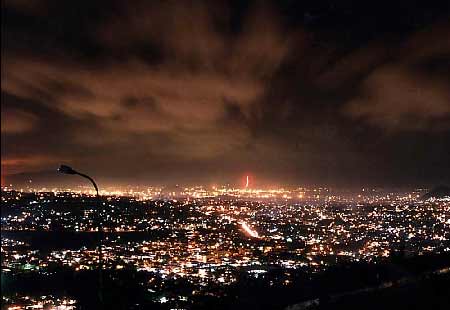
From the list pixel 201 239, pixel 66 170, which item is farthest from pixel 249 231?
pixel 66 170

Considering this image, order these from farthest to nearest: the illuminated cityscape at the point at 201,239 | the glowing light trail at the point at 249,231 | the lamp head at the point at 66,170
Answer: the glowing light trail at the point at 249,231, the illuminated cityscape at the point at 201,239, the lamp head at the point at 66,170

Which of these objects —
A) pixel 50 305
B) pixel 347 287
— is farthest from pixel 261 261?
pixel 50 305

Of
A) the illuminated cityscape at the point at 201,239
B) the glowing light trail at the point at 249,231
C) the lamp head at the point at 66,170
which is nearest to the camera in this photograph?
the lamp head at the point at 66,170

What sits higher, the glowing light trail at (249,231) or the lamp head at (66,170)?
the lamp head at (66,170)

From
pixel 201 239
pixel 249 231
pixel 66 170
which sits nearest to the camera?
pixel 66 170

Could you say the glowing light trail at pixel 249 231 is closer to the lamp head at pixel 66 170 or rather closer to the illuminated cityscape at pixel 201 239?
the illuminated cityscape at pixel 201 239

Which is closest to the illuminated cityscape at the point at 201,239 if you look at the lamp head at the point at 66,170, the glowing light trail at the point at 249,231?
the glowing light trail at the point at 249,231

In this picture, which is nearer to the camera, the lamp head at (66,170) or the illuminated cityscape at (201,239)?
the lamp head at (66,170)

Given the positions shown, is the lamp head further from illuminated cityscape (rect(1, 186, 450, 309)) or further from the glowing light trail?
the glowing light trail

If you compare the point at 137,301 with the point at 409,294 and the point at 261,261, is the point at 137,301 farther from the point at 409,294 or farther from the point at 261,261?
the point at 261,261

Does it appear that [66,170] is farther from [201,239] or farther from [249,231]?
[249,231]

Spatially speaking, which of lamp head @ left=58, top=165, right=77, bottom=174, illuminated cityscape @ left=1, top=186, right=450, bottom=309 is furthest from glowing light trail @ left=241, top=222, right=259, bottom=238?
lamp head @ left=58, top=165, right=77, bottom=174
